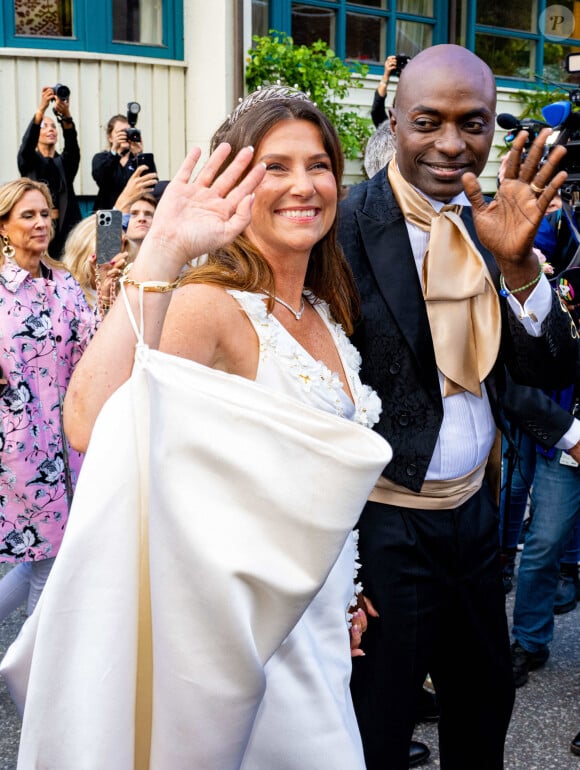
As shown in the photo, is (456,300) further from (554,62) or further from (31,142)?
(554,62)

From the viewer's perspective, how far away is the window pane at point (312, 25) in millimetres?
10039

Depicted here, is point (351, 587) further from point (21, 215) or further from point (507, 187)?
point (21, 215)

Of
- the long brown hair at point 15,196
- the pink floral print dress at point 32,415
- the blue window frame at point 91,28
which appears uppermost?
the blue window frame at point 91,28

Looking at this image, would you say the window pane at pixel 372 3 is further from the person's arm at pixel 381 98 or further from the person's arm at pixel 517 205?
the person's arm at pixel 517 205

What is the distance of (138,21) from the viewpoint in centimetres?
904

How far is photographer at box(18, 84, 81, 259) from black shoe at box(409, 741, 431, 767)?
498cm

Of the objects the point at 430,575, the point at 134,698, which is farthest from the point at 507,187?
the point at 134,698

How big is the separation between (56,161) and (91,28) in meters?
2.03

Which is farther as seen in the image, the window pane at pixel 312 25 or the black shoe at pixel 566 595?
the window pane at pixel 312 25

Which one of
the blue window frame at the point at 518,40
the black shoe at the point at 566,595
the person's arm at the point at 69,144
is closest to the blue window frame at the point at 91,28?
the person's arm at the point at 69,144

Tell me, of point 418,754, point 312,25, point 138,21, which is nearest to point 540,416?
point 418,754

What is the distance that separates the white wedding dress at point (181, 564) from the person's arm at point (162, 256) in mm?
139

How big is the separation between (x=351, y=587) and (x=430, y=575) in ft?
1.20

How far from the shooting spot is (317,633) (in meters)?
1.77
